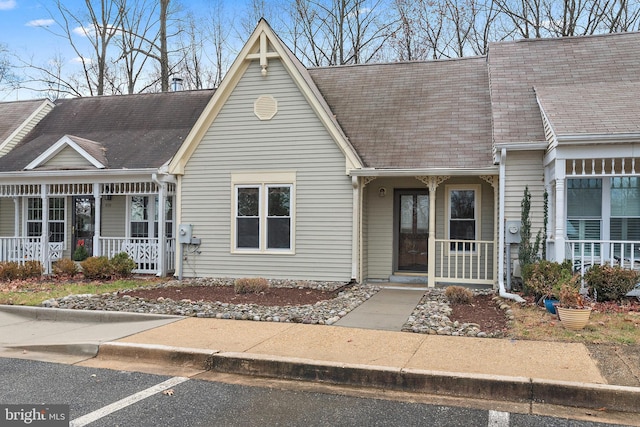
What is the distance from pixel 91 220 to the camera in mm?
15828

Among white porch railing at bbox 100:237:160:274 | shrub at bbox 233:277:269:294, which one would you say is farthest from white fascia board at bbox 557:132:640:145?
white porch railing at bbox 100:237:160:274

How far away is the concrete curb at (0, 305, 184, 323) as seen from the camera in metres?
8.47

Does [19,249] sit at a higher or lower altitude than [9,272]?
higher

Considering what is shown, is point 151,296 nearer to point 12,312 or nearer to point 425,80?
A: point 12,312

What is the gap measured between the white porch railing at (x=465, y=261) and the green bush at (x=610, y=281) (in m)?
2.44

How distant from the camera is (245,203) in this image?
12.8 meters

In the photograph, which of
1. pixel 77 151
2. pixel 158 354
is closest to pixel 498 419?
A: pixel 158 354

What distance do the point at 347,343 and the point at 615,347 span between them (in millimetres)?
3303

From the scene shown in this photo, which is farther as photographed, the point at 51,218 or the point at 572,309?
the point at 51,218

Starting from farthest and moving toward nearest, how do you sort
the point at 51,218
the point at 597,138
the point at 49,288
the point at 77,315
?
the point at 51,218 < the point at 49,288 < the point at 597,138 < the point at 77,315

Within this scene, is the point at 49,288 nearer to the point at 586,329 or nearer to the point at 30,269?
the point at 30,269

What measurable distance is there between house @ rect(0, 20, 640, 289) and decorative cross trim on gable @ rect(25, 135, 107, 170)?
0.21 feet

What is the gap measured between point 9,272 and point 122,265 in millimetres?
2827

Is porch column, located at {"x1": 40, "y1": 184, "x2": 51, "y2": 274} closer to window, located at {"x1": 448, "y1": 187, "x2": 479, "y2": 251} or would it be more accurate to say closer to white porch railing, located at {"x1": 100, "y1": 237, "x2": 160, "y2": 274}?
white porch railing, located at {"x1": 100, "y1": 237, "x2": 160, "y2": 274}
